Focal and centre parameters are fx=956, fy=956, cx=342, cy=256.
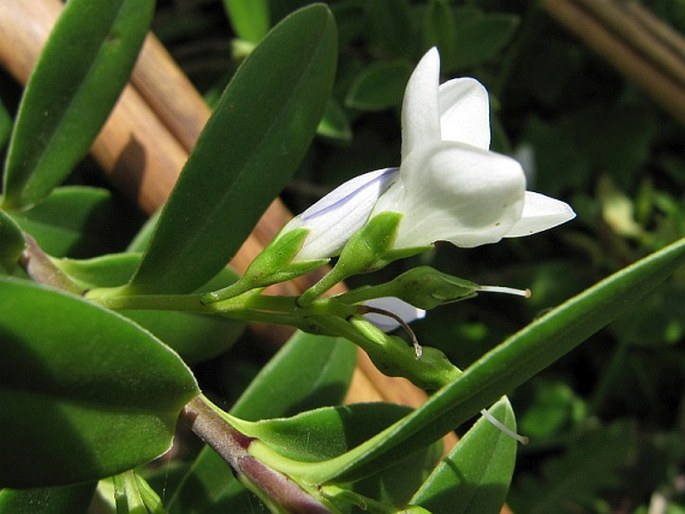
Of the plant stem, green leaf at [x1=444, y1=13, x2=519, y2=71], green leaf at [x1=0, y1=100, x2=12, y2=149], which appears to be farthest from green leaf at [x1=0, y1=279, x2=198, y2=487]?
green leaf at [x1=444, y1=13, x2=519, y2=71]

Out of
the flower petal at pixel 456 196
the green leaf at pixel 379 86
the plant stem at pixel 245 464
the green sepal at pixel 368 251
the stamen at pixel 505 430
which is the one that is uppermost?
the flower petal at pixel 456 196

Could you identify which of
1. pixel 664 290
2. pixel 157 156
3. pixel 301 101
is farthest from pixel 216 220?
pixel 664 290

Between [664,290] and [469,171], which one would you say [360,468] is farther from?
[664,290]

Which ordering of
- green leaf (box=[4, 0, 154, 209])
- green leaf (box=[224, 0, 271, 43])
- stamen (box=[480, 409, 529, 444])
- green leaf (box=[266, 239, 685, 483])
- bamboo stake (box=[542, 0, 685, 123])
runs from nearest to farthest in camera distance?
green leaf (box=[266, 239, 685, 483]) < stamen (box=[480, 409, 529, 444]) < green leaf (box=[4, 0, 154, 209]) < green leaf (box=[224, 0, 271, 43]) < bamboo stake (box=[542, 0, 685, 123])

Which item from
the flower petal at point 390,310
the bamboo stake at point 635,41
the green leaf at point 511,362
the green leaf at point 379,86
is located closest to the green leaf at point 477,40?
the green leaf at point 379,86

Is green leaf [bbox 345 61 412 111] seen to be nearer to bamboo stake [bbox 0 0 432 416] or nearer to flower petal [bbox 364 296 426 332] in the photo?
bamboo stake [bbox 0 0 432 416]

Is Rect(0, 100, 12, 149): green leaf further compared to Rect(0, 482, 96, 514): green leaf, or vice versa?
Rect(0, 100, 12, 149): green leaf

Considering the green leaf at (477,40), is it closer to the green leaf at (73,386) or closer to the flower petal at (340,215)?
the flower petal at (340,215)
